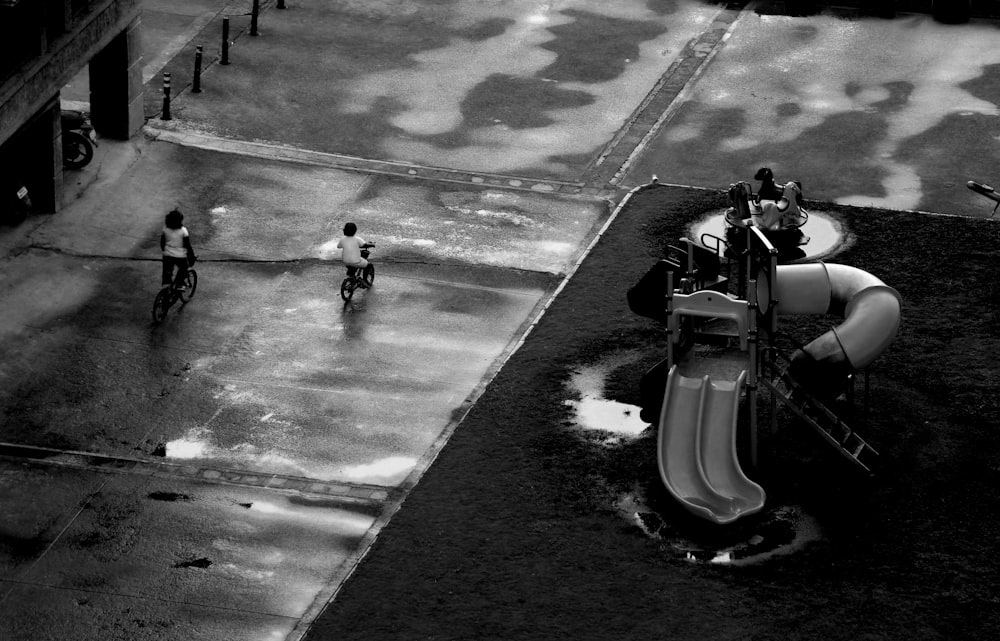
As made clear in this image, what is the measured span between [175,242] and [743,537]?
11.7 meters

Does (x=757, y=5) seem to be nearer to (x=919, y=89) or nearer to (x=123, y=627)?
(x=919, y=89)

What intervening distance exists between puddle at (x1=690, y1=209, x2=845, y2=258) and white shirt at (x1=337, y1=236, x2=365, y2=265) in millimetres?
6747

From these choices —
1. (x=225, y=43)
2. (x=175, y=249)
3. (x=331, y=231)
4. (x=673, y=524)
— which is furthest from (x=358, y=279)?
(x=225, y=43)

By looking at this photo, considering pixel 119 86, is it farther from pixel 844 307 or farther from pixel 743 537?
pixel 743 537

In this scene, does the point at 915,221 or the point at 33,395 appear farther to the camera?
the point at 915,221

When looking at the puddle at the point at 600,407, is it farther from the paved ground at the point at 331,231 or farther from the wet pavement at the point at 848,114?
the wet pavement at the point at 848,114

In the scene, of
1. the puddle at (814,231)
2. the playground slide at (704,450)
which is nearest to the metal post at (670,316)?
the playground slide at (704,450)

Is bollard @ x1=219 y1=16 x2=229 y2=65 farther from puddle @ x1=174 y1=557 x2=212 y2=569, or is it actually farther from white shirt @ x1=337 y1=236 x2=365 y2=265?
puddle @ x1=174 y1=557 x2=212 y2=569

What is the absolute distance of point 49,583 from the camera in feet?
66.6

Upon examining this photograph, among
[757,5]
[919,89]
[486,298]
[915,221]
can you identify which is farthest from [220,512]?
[757,5]

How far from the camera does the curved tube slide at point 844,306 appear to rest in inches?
902

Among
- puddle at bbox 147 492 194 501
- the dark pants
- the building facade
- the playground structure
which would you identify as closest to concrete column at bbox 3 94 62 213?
the building facade

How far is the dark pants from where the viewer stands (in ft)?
89.1

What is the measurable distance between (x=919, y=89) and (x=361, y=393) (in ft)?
62.6
